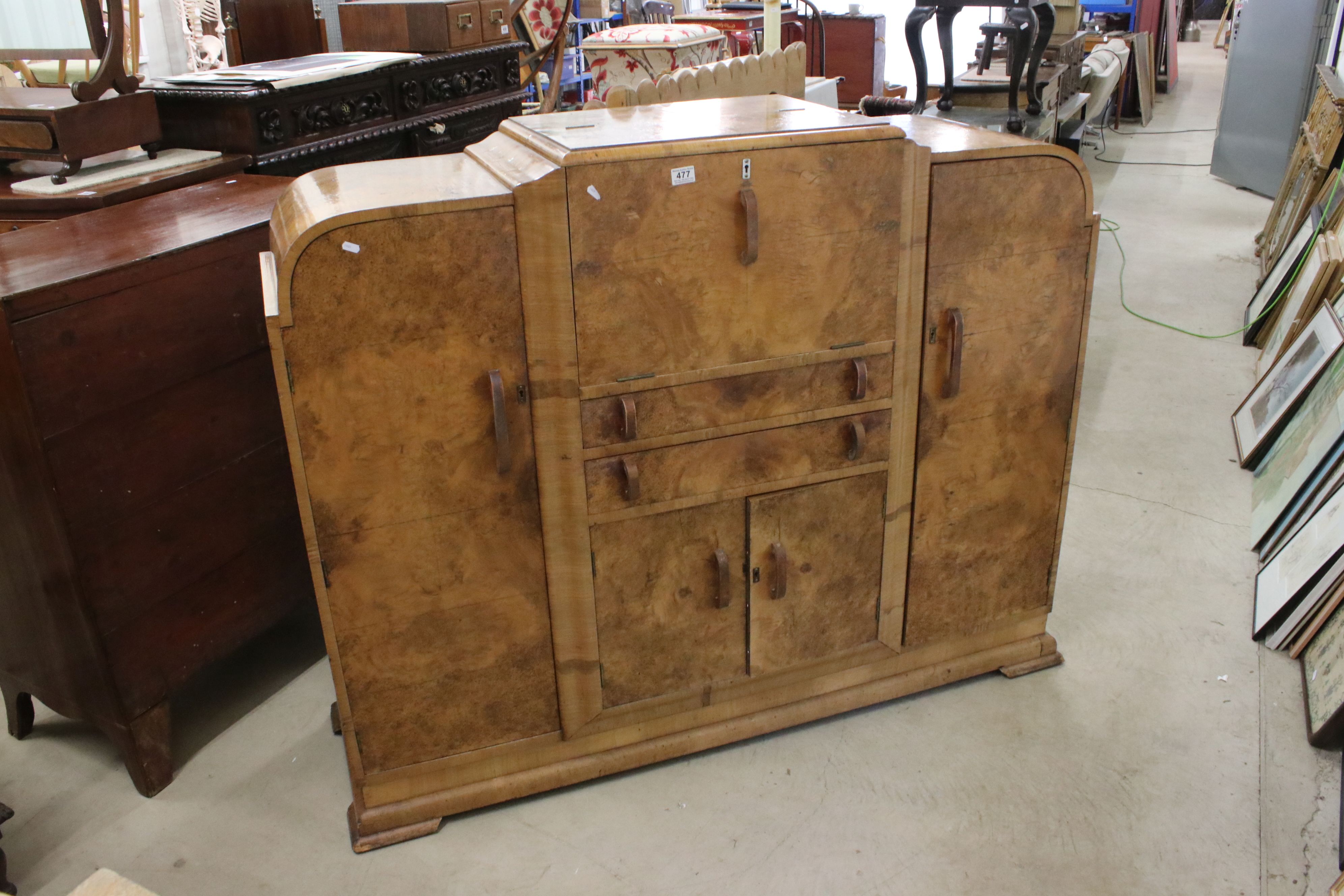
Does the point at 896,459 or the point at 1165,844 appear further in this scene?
the point at 896,459

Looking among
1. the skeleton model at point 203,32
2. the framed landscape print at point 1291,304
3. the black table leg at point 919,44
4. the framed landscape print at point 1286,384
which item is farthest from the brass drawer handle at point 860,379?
the skeleton model at point 203,32

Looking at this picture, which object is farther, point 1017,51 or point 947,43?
point 947,43

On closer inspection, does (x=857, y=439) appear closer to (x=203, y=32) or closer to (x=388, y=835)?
(x=388, y=835)

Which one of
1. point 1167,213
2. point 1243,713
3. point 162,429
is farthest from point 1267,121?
point 162,429

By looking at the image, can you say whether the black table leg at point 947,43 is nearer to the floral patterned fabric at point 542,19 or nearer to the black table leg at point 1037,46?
the black table leg at point 1037,46

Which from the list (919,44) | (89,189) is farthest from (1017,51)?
(89,189)

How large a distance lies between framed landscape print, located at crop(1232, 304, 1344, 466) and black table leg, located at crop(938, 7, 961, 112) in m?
1.97

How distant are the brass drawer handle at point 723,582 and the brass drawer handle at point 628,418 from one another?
0.33m

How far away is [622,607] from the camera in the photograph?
79.3 inches

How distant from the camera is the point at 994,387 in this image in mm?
2145

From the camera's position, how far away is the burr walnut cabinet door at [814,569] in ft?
6.77

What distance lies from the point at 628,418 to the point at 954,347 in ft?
2.23

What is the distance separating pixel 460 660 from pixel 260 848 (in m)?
0.56

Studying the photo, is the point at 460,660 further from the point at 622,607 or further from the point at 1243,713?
the point at 1243,713
